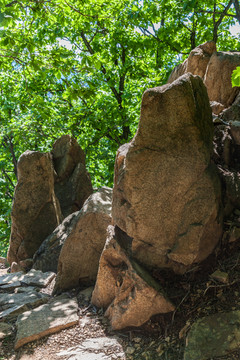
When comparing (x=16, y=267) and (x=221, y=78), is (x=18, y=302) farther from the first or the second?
(x=221, y=78)

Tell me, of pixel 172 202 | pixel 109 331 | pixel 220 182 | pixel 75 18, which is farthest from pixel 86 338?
pixel 75 18

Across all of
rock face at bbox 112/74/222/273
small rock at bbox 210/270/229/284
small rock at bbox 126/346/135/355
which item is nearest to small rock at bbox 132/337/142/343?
small rock at bbox 126/346/135/355

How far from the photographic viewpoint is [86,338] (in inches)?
158

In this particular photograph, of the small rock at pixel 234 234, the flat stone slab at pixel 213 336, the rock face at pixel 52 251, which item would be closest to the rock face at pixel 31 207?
the rock face at pixel 52 251

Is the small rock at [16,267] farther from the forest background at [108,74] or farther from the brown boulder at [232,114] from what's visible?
the brown boulder at [232,114]

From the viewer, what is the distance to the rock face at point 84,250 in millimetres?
5512

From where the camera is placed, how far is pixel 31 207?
8.27m

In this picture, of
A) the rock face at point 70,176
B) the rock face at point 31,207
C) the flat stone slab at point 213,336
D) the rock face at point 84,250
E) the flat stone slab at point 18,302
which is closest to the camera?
the flat stone slab at point 213,336

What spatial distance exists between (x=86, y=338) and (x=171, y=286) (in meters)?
1.23

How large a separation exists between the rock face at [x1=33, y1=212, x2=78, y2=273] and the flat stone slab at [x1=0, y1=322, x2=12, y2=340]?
90.3 inches

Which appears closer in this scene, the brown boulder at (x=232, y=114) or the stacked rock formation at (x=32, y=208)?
the brown boulder at (x=232, y=114)

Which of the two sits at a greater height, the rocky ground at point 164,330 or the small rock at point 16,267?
the rocky ground at point 164,330

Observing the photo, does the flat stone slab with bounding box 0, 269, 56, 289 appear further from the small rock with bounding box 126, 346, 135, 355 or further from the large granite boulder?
the large granite boulder

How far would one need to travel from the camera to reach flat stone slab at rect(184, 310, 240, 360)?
298cm
